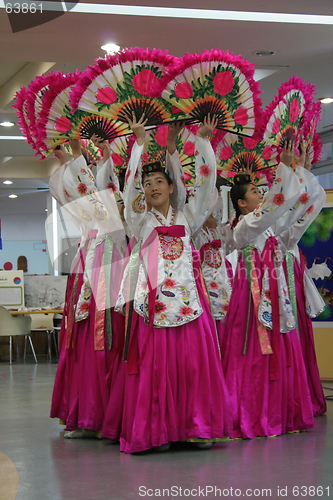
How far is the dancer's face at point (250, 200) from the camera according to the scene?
3.89 metres

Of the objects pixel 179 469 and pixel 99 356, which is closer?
pixel 179 469

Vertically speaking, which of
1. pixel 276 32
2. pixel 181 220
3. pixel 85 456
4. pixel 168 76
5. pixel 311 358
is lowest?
pixel 85 456

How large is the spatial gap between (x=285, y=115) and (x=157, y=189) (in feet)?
2.67

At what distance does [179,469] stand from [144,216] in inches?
50.0

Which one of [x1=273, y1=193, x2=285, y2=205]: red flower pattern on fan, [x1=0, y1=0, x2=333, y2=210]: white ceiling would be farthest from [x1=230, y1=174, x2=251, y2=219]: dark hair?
[x1=0, y1=0, x2=333, y2=210]: white ceiling

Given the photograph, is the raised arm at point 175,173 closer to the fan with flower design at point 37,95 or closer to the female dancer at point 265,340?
the female dancer at point 265,340

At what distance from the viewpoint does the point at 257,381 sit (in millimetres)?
3471

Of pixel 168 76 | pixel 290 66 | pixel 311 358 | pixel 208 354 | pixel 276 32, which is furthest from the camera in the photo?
pixel 290 66

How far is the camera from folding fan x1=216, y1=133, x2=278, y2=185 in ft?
13.5

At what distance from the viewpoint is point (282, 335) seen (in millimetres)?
3557

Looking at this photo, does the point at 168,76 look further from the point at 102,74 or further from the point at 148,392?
the point at 148,392

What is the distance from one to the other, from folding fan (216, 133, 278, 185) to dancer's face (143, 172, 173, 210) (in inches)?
34.7

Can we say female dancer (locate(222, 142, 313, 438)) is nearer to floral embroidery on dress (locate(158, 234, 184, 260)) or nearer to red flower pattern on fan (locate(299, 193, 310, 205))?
red flower pattern on fan (locate(299, 193, 310, 205))

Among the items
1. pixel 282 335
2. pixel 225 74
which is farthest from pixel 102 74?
pixel 282 335
